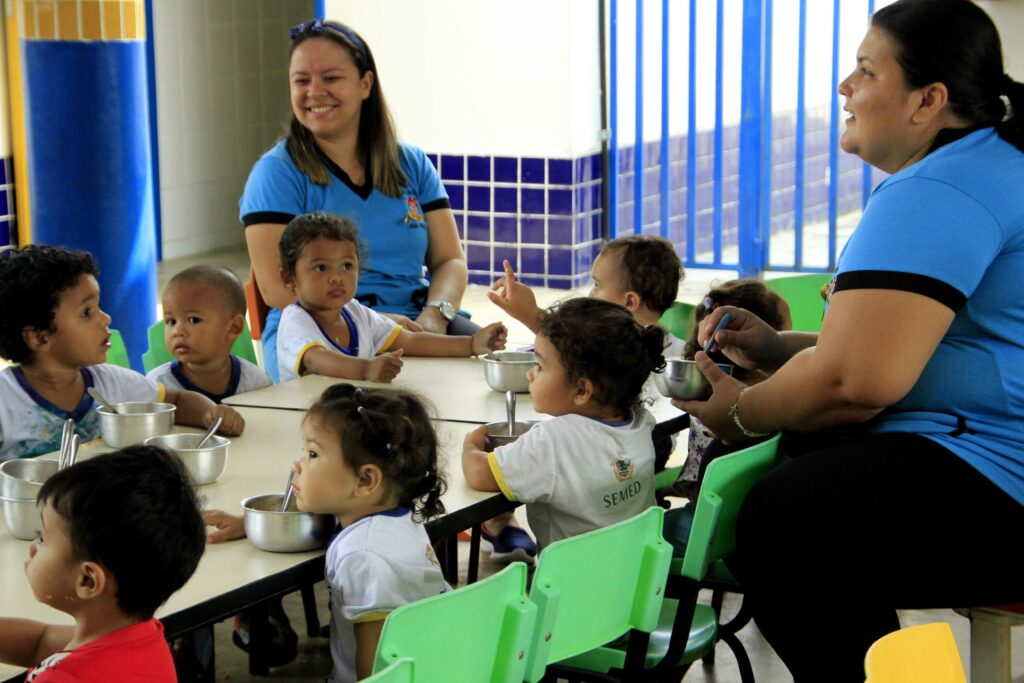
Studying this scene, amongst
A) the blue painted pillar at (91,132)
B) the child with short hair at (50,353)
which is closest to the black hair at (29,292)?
the child with short hair at (50,353)

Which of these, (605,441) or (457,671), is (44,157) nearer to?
(605,441)

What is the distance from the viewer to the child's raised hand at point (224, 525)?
1.96 metres

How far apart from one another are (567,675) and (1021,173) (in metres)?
1.07

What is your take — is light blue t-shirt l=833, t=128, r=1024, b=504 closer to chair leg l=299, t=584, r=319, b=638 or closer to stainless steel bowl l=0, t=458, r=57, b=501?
stainless steel bowl l=0, t=458, r=57, b=501

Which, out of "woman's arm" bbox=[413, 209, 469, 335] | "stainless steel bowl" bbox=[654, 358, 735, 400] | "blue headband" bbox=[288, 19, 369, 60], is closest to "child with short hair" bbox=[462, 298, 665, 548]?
"stainless steel bowl" bbox=[654, 358, 735, 400]

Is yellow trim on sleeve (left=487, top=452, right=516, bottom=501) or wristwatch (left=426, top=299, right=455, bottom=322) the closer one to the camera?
yellow trim on sleeve (left=487, top=452, right=516, bottom=501)

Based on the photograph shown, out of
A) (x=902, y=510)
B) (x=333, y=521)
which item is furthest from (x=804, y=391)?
(x=333, y=521)

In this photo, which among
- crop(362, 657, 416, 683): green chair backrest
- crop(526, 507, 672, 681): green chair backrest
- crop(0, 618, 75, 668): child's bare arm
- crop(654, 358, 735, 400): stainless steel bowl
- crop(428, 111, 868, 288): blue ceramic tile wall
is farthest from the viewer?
crop(428, 111, 868, 288): blue ceramic tile wall

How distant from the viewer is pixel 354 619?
74.6 inches

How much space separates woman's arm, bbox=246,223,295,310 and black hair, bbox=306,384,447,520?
1.55 metres

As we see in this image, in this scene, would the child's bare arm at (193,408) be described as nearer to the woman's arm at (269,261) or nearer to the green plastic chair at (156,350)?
the green plastic chair at (156,350)

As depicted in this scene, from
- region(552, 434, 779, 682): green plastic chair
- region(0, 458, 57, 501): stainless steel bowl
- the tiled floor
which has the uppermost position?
region(0, 458, 57, 501): stainless steel bowl

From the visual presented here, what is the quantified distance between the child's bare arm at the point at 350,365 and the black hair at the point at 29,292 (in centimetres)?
61

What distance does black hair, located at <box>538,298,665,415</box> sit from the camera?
2.41 m
